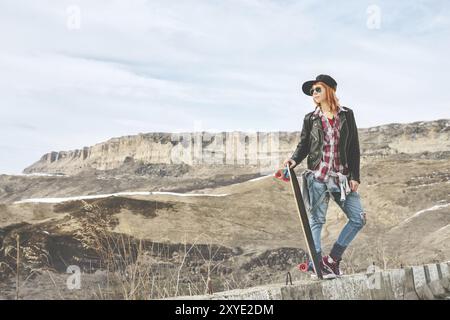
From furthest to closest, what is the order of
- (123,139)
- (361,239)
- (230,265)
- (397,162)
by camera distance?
(123,139) → (397,162) → (361,239) → (230,265)

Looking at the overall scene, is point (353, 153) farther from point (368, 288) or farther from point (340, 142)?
point (368, 288)

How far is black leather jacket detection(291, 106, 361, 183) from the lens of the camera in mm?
5633

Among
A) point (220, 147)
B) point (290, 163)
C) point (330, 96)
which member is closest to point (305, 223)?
point (290, 163)

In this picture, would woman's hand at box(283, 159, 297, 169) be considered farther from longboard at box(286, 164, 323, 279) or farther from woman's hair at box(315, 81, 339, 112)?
woman's hair at box(315, 81, 339, 112)

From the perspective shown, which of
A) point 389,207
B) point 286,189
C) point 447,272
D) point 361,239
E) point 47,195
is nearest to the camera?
point 447,272

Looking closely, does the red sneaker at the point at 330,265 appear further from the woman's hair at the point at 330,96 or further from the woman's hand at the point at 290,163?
the woman's hair at the point at 330,96

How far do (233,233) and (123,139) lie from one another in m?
25.6

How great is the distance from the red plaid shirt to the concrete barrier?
978 mm

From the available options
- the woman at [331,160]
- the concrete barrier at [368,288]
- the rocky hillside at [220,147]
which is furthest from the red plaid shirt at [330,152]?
the rocky hillside at [220,147]

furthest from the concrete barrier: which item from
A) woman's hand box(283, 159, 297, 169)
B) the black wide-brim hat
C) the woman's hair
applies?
the black wide-brim hat

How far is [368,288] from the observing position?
5066 mm

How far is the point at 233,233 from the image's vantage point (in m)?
13.1
